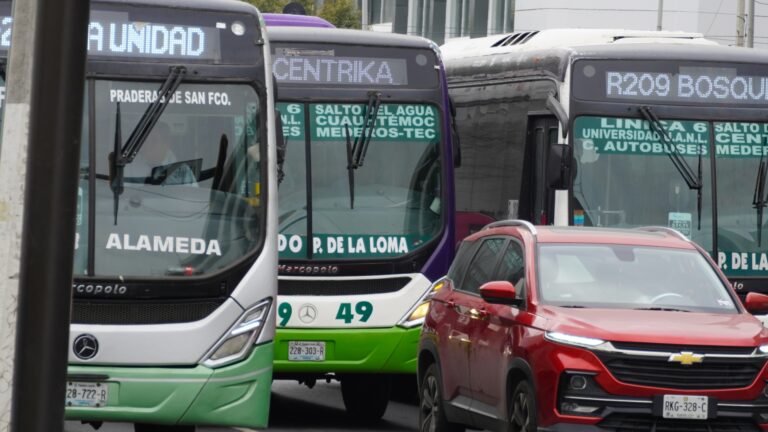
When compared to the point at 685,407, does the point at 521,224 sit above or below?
above

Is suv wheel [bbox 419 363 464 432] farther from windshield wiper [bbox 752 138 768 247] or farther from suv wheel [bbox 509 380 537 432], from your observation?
windshield wiper [bbox 752 138 768 247]

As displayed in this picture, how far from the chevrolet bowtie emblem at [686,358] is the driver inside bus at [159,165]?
3190 millimetres

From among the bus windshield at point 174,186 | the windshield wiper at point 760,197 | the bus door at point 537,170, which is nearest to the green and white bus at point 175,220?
the bus windshield at point 174,186

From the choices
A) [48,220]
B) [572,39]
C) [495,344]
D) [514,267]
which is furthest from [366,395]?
[48,220]

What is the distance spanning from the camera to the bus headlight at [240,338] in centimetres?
1045

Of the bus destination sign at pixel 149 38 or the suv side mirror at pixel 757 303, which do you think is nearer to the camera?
the bus destination sign at pixel 149 38

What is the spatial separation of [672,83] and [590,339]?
17.4 feet

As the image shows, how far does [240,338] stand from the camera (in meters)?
10.5

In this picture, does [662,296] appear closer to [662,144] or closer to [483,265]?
[483,265]

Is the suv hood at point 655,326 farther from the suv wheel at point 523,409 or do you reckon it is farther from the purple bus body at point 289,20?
the purple bus body at point 289,20

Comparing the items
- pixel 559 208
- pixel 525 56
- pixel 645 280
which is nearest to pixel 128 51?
pixel 645 280

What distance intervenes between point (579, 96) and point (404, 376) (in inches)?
136

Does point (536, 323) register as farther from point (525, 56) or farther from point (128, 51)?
point (525, 56)

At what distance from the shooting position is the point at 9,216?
6.04 m
